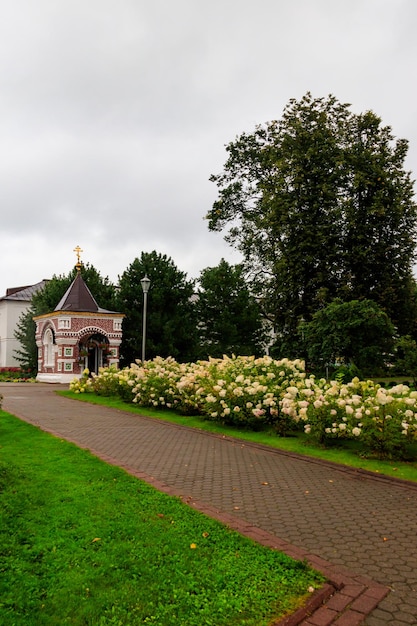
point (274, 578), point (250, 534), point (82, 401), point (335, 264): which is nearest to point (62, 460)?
point (250, 534)

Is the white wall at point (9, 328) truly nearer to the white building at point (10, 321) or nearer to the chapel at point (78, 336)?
the white building at point (10, 321)

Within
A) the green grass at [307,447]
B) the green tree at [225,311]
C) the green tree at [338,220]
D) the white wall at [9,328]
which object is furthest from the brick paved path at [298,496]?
the white wall at [9,328]

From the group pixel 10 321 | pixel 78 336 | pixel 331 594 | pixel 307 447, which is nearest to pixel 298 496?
pixel 331 594

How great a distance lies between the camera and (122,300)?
35.8 meters

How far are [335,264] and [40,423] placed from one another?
17427 mm

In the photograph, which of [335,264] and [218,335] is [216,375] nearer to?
[335,264]

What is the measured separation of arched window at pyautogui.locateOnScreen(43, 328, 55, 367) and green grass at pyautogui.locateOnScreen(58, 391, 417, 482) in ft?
65.7

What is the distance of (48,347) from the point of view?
3488 cm

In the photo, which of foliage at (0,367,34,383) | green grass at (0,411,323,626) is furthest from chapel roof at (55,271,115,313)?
green grass at (0,411,323,626)

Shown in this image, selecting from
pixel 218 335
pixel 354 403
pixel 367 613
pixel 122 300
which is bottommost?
pixel 367 613

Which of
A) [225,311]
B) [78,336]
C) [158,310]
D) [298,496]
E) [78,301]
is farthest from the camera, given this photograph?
[225,311]

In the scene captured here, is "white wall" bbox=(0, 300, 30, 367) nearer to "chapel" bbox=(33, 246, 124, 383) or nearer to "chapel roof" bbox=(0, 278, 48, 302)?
"chapel roof" bbox=(0, 278, 48, 302)

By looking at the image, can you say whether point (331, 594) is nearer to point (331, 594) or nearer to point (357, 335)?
point (331, 594)

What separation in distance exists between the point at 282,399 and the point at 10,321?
46806 mm
